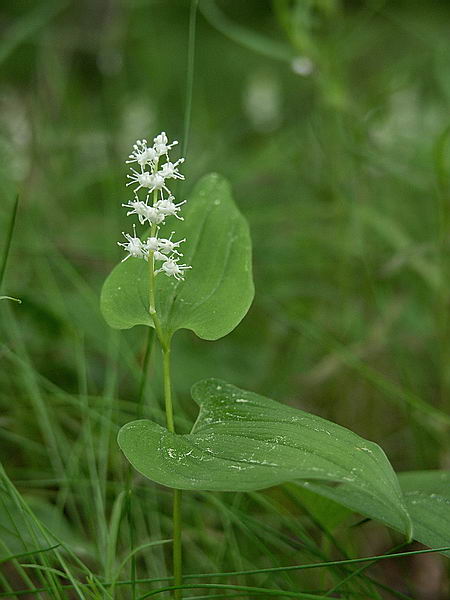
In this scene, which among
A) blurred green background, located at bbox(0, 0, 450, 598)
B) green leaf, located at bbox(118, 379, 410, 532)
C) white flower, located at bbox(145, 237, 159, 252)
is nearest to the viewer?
green leaf, located at bbox(118, 379, 410, 532)

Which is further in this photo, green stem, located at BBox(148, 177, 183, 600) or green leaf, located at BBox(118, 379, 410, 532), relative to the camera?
green stem, located at BBox(148, 177, 183, 600)

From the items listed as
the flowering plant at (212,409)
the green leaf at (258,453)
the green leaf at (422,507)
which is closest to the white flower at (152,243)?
the flowering plant at (212,409)

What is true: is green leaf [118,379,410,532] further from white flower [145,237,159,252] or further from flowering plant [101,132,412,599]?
white flower [145,237,159,252]

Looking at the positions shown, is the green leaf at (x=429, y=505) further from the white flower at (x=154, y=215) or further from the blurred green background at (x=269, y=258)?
the white flower at (x=154, y=215)

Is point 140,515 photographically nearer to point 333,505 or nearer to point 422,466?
point 333,505

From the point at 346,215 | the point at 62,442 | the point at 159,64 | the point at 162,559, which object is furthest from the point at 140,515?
the point at 159,64

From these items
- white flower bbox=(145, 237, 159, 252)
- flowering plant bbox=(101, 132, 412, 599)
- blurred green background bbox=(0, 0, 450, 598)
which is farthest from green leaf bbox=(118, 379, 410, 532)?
blurred green background bbox=(0, 0, 450, 598)
